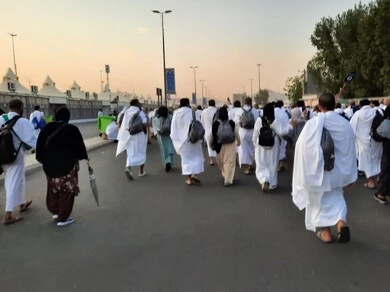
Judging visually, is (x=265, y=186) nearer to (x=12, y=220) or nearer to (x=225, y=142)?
(x=225, y=142)

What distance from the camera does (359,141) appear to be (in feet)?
27.9

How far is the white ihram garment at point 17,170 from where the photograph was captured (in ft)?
21.3

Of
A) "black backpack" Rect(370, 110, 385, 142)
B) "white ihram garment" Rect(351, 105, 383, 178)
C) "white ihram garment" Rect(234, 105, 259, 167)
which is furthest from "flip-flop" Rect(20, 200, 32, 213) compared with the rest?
"white ihram garment" Rect(351, 105, 383, 178)

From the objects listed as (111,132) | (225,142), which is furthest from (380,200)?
(111,132)

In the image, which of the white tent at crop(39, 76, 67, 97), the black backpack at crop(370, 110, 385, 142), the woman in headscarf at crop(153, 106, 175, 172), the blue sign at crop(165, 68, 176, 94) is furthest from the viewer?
the white tent at crop(39, 76, 67, 97)

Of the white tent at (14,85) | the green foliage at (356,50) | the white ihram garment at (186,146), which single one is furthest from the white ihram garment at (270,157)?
the white tent at (14,85)

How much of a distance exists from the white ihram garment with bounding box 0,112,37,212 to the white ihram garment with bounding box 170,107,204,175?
11.5 feet

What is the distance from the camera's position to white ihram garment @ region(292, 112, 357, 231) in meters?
4.79

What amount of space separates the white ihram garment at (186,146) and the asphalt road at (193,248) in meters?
1.40

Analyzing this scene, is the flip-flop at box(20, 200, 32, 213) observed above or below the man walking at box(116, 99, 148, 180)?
below

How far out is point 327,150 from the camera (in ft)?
15.6

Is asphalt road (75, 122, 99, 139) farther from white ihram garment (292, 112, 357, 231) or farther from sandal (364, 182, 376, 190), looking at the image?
white ihram garment (292, 112, 357, 231)

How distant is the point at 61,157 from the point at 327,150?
3664mm

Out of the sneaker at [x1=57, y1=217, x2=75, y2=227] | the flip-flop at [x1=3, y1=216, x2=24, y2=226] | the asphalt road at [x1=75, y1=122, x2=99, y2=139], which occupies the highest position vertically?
the sneaker at [x1=57, y1=217, x2=75, y2=227]
